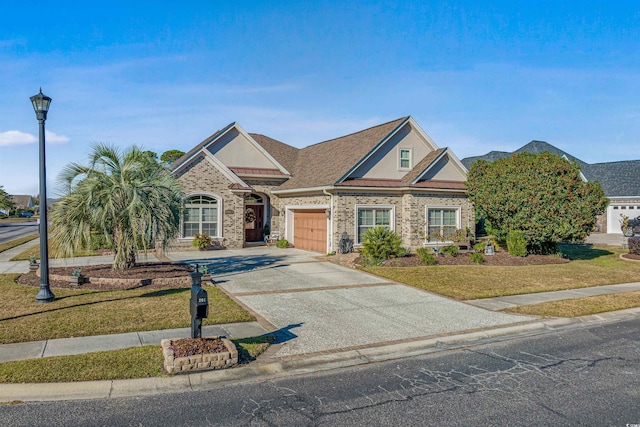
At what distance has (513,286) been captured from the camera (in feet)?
45.1

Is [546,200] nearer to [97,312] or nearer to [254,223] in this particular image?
[254,223]

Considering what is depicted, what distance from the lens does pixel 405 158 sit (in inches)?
926

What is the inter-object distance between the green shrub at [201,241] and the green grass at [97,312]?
10.6m

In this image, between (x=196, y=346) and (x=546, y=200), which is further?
(x=546, y=200)

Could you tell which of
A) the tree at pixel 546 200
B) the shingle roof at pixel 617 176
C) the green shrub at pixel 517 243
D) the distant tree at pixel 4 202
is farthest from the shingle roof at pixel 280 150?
the distant tree at pixel 4 202

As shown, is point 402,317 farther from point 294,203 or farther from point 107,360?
point 294,203

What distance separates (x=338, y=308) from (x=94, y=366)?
18.4 ft

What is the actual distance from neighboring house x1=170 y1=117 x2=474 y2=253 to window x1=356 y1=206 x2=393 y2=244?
0.16 ft

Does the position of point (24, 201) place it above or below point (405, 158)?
below

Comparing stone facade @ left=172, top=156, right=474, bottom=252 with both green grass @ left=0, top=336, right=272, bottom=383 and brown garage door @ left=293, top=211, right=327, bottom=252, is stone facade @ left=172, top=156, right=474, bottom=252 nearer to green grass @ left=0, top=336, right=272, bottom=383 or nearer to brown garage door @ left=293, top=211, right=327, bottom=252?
brown garage door @ left=293, top=211, right=327, bottom=252

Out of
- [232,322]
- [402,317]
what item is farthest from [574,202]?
[232,322]

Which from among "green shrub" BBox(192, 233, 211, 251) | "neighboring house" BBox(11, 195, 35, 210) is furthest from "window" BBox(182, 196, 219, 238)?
"neighboring house" BBox(11, 195, 35, 210)

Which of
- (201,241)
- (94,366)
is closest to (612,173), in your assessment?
(201,241)

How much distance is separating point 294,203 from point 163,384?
1930 centimetres
